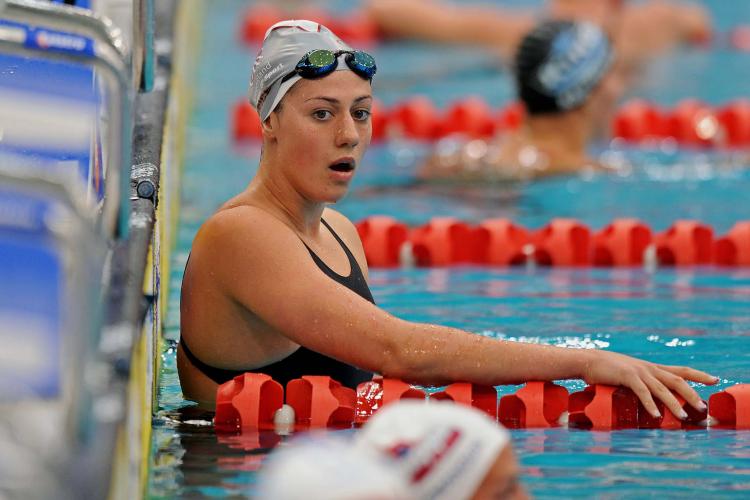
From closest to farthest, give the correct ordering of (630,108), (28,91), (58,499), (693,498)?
(58,499), (693,498), (28,91), (630,108)

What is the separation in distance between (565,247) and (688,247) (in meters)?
0.57

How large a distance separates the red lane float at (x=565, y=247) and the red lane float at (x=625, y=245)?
0.08 metres

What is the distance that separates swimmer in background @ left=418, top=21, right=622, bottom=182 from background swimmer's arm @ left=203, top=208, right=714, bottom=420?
4.52 meters

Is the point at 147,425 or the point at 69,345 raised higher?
the point at 69,345

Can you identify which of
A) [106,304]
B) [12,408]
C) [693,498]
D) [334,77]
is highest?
[334,77]

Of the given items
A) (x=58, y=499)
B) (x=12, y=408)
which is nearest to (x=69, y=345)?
(x=58, y=499)

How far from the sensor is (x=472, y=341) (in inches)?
149

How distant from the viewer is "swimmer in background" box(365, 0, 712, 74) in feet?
43.6

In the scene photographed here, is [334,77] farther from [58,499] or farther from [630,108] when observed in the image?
[630,108]

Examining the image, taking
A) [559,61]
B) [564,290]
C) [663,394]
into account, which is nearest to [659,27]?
[559,61]

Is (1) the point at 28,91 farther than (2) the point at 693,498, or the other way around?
(1) the point at 28,91

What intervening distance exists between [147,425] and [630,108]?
7.57 metres

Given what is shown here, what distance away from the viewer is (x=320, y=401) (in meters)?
3.82

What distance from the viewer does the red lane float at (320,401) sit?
3.82 meters
